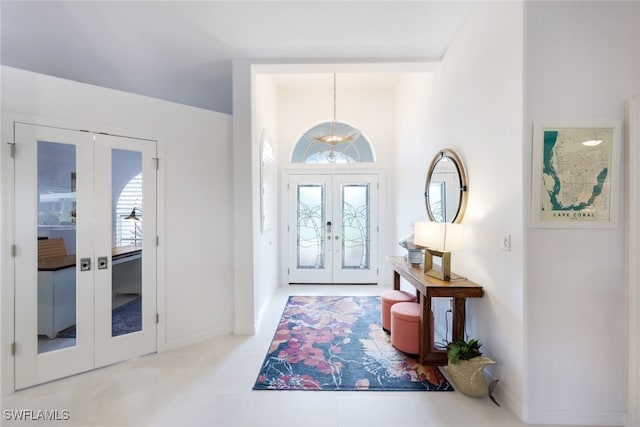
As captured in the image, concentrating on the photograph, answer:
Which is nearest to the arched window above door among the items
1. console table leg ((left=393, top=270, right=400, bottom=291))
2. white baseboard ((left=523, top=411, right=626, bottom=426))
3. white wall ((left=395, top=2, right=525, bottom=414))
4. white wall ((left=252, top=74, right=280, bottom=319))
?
white wall ((left=252, top=74, right=280, bottom=319))

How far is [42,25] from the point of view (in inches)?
101

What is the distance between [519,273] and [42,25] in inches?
187

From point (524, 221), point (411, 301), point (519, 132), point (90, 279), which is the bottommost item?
point (411, 301)

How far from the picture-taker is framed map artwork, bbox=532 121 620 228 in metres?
1.72

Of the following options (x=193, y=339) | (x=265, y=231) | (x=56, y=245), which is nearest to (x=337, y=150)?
(x=265, y=231)

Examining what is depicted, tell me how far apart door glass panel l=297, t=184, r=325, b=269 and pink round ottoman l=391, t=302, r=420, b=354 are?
2.39 metres

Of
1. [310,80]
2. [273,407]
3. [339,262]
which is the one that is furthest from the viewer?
[339,262]

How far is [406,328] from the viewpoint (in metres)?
2.54

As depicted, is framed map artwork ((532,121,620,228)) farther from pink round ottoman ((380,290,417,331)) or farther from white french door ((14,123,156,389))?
white french door ((14,123,156,389))

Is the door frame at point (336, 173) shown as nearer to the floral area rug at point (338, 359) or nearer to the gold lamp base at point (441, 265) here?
the floral area rug at point (338, 359)

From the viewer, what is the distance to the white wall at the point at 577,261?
5.66 ft

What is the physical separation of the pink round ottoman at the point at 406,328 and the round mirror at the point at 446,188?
101 centimetres

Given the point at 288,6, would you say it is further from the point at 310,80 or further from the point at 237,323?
the point at 237,323

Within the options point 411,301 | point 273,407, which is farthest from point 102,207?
point 411,301
